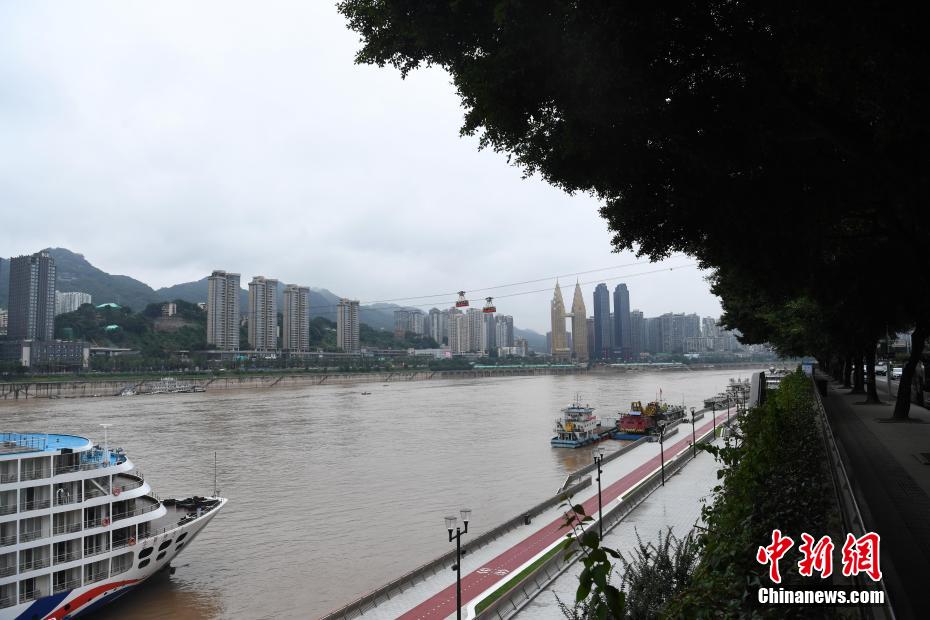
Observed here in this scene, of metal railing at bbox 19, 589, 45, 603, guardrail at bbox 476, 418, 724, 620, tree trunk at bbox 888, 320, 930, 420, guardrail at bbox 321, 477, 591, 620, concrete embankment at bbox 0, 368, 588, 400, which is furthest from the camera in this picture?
concrete embankment at bbox 0, 368, 588, 400

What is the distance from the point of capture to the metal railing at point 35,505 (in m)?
14.7

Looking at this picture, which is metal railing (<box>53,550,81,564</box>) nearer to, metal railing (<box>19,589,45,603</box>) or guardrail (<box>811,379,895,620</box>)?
metal railing (<box>19,589,45,603</box>)

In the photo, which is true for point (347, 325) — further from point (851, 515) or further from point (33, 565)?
point (851, 515)

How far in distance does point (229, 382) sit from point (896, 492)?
11197 cm

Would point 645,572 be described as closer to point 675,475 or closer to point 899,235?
point 899,235

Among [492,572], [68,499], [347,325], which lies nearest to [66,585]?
[68,499]

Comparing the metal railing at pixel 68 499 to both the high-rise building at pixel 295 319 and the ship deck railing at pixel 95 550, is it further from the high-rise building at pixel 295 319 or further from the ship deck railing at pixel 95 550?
the high-rise building at pixel 295 319

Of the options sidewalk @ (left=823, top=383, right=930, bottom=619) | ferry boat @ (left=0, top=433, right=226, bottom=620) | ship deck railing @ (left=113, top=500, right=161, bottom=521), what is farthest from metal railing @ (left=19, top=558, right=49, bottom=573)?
sidewalk @ (left=823, top=383, right=930, bottom=619)

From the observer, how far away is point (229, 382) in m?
109

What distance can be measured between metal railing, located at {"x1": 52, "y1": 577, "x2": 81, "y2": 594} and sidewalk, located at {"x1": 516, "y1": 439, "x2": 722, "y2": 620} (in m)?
11.2

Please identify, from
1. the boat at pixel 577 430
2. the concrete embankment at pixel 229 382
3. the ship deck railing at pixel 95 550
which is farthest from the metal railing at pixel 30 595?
the concrete embankment at pixel 229 382

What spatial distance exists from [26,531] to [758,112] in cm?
1781

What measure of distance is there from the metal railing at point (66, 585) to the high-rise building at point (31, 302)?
487 ft

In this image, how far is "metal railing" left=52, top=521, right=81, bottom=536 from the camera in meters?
15.0
